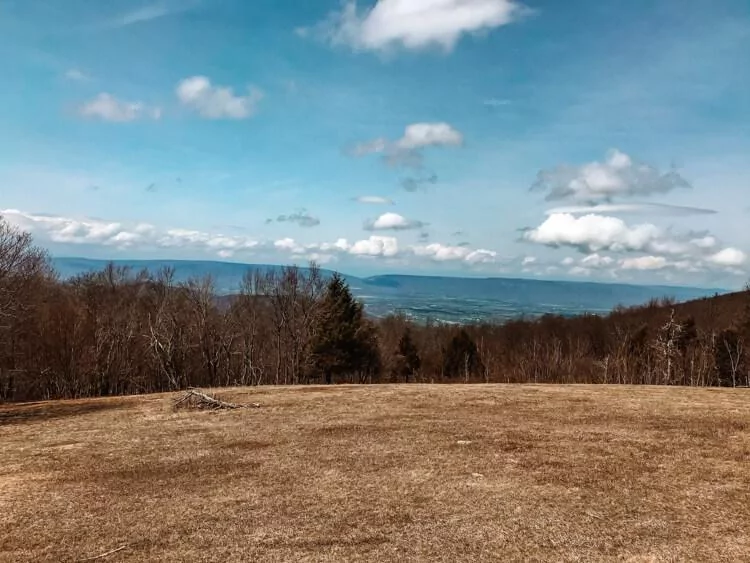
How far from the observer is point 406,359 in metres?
59.8

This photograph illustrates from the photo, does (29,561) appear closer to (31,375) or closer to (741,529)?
(741,529)

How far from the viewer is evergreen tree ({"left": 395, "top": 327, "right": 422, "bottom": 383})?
59.4 meters

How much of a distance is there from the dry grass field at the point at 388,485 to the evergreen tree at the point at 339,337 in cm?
2827

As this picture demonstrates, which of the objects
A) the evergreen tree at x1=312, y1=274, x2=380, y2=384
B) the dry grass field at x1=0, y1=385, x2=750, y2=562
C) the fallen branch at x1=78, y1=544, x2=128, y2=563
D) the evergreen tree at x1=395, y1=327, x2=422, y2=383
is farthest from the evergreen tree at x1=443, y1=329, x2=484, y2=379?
the fallen branch at x1=78, y1=544, x2=128, y2=563

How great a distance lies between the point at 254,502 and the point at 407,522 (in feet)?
9.52

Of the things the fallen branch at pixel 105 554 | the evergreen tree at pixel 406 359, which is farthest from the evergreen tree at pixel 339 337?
the fallen branch at pixel 105 554

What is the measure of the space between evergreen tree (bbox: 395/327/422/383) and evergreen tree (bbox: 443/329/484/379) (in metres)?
3.57

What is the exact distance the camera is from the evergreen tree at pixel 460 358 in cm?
6199

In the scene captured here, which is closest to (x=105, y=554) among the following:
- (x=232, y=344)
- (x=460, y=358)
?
(x=232, y=344)

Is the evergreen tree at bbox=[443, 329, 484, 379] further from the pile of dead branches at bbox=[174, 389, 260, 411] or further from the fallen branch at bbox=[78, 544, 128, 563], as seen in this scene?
the fallen branch at bbox=[78, 544, 128, 563]

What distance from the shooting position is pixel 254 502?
9.89 metres

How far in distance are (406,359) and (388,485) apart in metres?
49.5

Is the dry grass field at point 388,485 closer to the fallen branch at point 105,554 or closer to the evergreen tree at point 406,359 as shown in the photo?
the fallen branch at point 105,554

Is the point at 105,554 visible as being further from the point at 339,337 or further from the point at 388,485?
the point at 339,337
